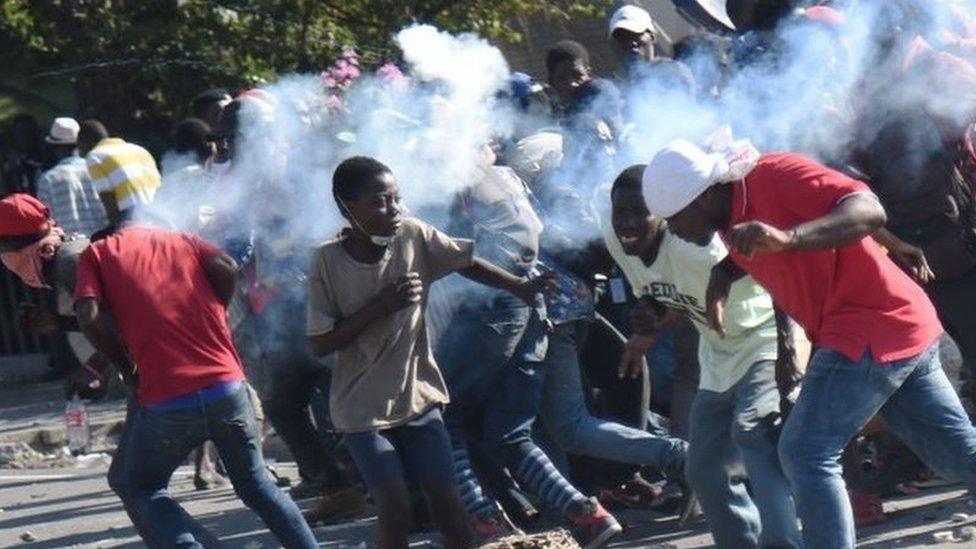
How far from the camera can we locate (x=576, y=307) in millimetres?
8094

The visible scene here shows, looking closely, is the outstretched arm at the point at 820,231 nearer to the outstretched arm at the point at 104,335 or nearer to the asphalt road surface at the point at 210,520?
the asphalt road surface at the point at 210,520

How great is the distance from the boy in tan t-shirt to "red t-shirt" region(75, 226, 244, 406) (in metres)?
0.36

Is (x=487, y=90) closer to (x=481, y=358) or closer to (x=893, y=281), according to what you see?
(x=481, y=358)

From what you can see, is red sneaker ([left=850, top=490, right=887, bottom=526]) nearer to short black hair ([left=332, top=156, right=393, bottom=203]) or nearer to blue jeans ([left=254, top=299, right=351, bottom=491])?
short black hair ([left=332, top=156, right=393, bottom=203])

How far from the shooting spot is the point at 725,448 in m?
6.71

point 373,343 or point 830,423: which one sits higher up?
point 830,423

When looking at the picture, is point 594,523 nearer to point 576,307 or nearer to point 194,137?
point 576,307

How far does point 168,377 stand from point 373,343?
691mm

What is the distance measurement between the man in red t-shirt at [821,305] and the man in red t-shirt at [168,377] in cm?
188

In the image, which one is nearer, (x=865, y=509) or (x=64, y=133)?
(x=865, y=509)

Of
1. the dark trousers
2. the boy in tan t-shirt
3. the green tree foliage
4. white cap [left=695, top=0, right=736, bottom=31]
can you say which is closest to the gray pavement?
the dark trousers

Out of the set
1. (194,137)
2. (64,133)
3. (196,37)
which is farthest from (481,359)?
(196,37)

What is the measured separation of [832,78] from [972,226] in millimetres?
849

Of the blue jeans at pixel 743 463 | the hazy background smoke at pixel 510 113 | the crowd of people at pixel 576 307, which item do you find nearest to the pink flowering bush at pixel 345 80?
the hazy background smoke at pixel 510 113
